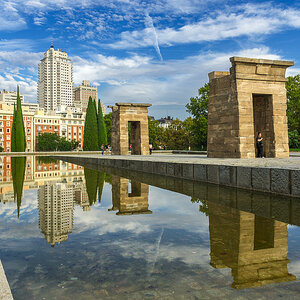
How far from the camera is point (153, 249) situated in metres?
3.59

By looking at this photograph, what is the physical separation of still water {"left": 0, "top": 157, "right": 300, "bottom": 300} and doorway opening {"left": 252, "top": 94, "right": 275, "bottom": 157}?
9563mm

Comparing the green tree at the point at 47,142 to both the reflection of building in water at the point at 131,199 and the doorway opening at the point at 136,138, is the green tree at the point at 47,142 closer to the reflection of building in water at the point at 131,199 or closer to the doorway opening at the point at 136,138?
the doorway opening at the point at 136,138

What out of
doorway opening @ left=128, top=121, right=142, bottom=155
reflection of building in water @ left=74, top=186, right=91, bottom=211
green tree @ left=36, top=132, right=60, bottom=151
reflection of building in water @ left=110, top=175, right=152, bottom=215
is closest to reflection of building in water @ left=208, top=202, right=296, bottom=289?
reflection of building in water @ left=110, top=175, right=152, bottom=215

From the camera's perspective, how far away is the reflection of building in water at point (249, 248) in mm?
2809

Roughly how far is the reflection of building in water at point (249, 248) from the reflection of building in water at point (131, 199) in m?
1.59

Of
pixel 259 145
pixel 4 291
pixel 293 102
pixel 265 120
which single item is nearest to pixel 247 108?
pixel 265 120

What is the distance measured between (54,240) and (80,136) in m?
112

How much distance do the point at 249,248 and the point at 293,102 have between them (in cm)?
4199

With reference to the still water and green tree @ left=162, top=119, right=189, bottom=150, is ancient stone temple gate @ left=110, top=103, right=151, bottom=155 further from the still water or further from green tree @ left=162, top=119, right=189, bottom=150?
green tree @ left=162, top=119, right=189, bottom=150

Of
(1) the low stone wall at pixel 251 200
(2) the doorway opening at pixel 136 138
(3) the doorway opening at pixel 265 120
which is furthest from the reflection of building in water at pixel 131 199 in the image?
(2) the doorway opening at pixel 136 138

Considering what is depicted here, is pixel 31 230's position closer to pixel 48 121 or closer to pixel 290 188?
pixel 290 188

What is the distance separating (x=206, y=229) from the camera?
14.9 feet

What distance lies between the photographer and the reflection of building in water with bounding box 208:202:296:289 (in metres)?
2.81

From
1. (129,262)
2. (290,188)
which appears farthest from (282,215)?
(129,262)
